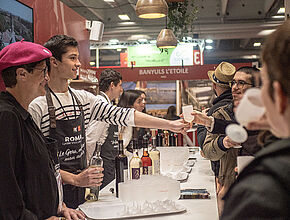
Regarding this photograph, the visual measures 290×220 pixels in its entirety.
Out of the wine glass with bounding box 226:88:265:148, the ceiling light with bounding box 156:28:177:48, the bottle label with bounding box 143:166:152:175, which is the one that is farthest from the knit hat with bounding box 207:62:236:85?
the wine glass with bounding box 226:88:265:148

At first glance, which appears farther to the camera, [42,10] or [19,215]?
[42,10]

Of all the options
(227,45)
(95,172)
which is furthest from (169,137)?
(227,45)

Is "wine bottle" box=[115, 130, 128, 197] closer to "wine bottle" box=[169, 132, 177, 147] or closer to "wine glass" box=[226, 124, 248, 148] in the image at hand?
"wine glass" box=[226, 124, 248, 148]

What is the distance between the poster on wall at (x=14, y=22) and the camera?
331cm

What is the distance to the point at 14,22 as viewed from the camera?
3562 mm

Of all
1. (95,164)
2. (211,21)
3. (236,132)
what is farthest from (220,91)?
(211,21)

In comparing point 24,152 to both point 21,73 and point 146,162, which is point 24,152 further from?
point 146,162

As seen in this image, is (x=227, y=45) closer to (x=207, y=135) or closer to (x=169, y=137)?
(x=169, y=137)

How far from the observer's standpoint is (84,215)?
78.1 inches

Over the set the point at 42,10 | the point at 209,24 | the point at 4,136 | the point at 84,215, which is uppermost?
the point at 209,24

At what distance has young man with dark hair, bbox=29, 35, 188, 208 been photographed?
7.93 ft

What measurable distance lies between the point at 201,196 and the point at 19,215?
3.72 ft

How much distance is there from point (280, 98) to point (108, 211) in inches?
60.5

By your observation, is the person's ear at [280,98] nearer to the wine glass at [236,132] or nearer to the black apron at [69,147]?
the wine glass at [236,132]
